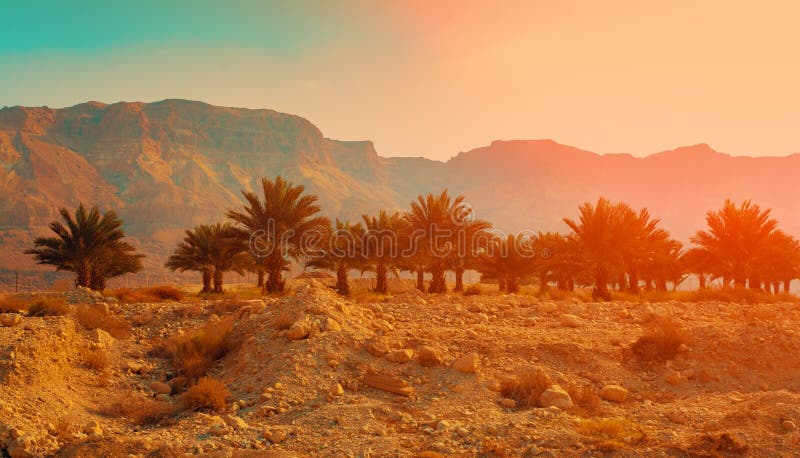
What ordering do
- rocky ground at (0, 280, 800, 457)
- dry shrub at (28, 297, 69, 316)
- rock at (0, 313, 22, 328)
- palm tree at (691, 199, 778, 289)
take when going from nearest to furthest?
rocky ground at (0, 280, 800, 457)
rock at (0, 313, 22, 328)
dry shrub at (28, 297, 69, 316)
palm tree at (691, 199, 778, 289)

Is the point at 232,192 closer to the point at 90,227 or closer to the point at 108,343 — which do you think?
the point at 90,227

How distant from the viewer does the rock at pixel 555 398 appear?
691cm

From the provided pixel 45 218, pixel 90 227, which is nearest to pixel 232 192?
pixel 45 218

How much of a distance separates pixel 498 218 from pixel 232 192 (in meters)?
88.6

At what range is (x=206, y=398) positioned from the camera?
7.28 m

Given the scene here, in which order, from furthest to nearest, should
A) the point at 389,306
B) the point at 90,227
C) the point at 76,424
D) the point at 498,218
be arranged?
the point at 498,218 → the point at 90,227 → the point at 389,306 → the point at 76,424

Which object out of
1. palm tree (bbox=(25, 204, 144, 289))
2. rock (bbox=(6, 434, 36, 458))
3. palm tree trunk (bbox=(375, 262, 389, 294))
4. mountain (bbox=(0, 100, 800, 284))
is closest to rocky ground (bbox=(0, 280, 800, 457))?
rock (bbox=(6, 434, 36, 458))

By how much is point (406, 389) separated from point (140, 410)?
12.0 feet

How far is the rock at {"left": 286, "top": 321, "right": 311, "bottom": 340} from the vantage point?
9.07 m

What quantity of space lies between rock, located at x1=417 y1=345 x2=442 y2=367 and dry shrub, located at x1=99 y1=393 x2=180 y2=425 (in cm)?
358

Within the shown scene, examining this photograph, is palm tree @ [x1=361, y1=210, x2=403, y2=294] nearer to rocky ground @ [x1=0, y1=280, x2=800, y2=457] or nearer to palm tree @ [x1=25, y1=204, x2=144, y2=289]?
palm tree @ [x1=25, y1=204, x2=144, y2=289]

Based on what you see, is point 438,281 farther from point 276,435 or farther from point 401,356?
point 276,435

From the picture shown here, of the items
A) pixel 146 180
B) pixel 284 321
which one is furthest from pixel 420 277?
pixel 146 180

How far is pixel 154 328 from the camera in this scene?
12.2 meters
